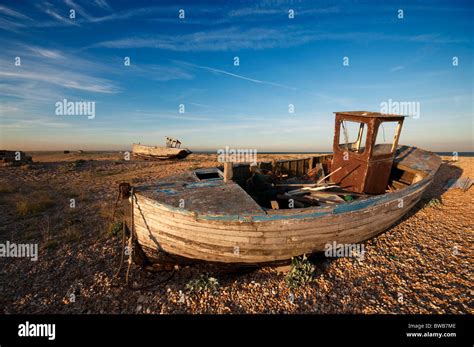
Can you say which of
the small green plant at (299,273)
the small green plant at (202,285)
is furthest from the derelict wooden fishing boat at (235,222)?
the small green plant at (202,285)

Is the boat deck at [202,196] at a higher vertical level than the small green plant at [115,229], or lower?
higher

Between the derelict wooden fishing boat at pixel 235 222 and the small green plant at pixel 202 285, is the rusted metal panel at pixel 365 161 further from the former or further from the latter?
the small green plant at pixel 202 285

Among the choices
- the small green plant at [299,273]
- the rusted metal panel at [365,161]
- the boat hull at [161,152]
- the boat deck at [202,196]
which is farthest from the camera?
the boat hull at [161,152]

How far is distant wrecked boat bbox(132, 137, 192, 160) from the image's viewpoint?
2623 cm

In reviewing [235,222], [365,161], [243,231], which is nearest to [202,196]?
[235,222]

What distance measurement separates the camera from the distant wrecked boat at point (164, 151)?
26.2 metres

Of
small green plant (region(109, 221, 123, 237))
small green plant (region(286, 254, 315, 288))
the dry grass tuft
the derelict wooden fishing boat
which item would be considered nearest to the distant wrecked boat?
the dry grass tuft

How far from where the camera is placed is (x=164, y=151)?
26578 mm

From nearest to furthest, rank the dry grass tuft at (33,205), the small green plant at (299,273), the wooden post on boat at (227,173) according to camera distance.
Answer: the small green plant at (299,273)
the wooden post on boat at (227,173)
the dry grass tuft at (33,205)

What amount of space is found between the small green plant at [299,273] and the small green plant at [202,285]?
162cm

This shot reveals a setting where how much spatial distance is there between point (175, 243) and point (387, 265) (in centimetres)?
533

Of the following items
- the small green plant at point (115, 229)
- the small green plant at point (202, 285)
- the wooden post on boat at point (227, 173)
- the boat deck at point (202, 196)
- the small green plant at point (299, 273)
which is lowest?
the small green plant at point (202, 285)
